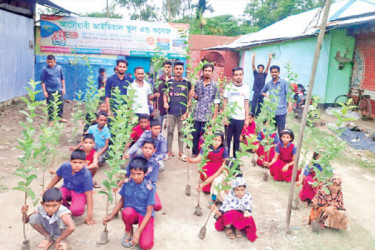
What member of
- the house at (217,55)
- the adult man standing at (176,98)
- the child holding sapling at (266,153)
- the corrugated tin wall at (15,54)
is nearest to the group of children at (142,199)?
the adult man standing at (176,98)

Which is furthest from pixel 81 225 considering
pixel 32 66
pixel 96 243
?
pixel 32 66

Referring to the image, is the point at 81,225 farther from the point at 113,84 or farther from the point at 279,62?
the point at 279,62

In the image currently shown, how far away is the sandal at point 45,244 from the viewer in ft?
9.18

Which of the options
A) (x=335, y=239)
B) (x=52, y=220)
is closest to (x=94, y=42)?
(x=52, y=220)

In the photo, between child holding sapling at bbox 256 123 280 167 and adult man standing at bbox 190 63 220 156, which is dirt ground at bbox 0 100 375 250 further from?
adult man standing at bbox 190 63 220 156

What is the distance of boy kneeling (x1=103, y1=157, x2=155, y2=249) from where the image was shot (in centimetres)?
297

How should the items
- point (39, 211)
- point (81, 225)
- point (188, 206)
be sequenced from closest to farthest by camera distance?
1. point (39, 211)
2. point (81, 225)
3. point (188, 206)

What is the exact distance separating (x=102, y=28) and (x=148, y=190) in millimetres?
9754

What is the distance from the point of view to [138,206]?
10.2 ft

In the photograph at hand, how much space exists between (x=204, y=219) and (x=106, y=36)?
31.6ft

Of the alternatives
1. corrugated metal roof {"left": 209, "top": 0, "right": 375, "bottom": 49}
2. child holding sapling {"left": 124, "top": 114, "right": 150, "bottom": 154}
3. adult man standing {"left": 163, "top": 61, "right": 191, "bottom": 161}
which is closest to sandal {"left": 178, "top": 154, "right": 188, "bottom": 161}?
adult man standing {"left": 163, "top": 61, "right": 191, "bottom": 161}

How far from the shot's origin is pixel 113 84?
5.38 metres

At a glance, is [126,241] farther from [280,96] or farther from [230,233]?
[280,96]

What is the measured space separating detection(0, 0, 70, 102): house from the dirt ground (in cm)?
430
